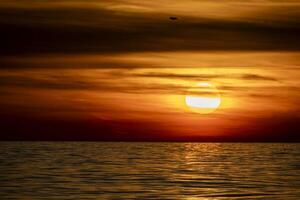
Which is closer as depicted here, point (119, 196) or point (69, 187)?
point (119, 196)

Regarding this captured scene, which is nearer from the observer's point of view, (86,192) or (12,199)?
(12,199)

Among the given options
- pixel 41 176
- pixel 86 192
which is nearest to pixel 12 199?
pixel 86 192

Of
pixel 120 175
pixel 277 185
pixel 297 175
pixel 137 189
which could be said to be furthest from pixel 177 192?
pixel 297 175

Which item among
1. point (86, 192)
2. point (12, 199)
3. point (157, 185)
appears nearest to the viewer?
point (12, 199)

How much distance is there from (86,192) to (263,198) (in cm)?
1263

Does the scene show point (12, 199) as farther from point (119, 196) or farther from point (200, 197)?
point (200, 197)

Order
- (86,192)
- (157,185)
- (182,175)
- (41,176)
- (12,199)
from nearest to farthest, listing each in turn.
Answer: (12,199), (86,192), (157,185), (41,176), (182,175)

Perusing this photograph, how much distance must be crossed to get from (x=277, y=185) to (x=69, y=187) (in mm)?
17165

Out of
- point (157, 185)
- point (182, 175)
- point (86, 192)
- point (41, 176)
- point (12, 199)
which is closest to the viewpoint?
point (12, 199)

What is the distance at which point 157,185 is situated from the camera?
6025 centimetres

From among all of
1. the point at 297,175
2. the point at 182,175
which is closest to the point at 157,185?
the point at 182,175

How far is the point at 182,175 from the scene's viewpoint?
240ft

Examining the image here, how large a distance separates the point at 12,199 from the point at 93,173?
24.5 m

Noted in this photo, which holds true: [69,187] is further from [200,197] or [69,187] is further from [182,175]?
[182,175]
